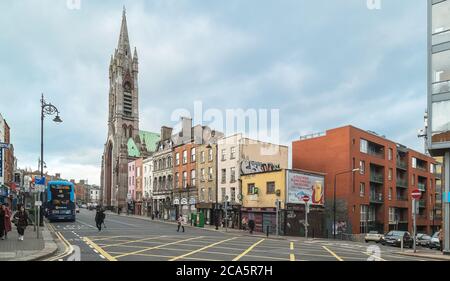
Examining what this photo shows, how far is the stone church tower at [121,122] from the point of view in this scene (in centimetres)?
10556

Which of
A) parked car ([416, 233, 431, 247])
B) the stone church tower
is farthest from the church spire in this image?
parked car ([416, 233, 431, 247])

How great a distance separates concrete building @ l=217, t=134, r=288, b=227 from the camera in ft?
162

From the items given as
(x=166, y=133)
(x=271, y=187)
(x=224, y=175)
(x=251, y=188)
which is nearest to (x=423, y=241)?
(x=271, y=187)

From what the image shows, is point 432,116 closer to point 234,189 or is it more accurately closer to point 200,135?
point 234,189

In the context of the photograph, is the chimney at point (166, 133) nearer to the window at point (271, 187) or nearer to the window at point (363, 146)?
the window at point (271, 187)

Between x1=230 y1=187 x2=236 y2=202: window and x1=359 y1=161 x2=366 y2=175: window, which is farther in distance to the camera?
x1=359 y1=161 x2=366 y2=175: window

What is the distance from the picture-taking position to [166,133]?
7450 cm

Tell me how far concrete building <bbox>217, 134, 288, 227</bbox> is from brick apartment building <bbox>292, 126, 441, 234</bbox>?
5419mm

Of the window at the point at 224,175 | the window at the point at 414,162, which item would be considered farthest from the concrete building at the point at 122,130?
the window at the point at 414,162

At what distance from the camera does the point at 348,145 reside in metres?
50.3

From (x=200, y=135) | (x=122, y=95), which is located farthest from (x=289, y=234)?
(x=122, y=95)

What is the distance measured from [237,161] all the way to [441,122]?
2714 cm

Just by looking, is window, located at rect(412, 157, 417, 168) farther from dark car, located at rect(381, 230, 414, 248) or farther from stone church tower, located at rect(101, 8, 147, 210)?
stone church tower, located at rect(101, 8, 147, 210)

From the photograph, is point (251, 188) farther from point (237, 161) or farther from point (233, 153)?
point (233, 153)
